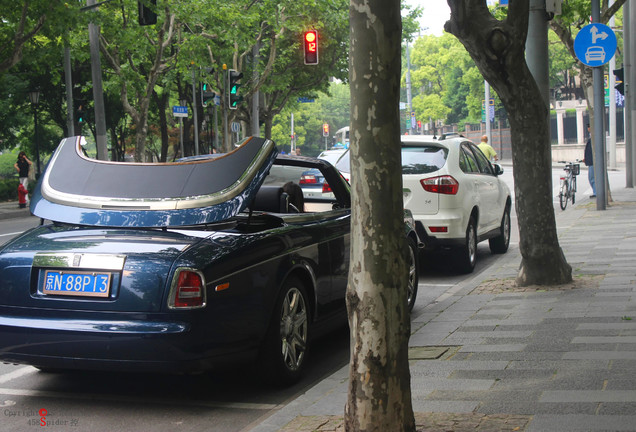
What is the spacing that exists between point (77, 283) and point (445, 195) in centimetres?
635

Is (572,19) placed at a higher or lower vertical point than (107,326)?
higher

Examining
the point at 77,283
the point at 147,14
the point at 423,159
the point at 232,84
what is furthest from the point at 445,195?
→ the point at 232,84

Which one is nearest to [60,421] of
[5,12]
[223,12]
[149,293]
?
[149,293]

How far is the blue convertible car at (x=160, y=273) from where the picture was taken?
191 inches

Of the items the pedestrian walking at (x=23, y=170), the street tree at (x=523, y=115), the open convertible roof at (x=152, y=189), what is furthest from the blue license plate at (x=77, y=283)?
the pedestrian walking at (x=23, y=170)

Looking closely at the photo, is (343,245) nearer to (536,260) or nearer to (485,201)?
(536,260)

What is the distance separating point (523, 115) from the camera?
339 inches

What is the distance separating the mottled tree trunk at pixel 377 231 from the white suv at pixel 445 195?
21.6ft

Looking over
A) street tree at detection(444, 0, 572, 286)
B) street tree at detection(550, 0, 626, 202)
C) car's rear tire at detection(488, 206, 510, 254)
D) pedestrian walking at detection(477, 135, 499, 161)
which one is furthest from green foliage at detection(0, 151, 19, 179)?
street tree at detection(444, 0, 572, 286)

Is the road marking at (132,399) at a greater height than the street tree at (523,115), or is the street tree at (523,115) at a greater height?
the street tree at (523,115)

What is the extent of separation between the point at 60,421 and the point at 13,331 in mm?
589

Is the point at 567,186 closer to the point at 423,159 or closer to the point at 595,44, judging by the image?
the point at 595,44

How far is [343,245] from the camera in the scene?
676 cm

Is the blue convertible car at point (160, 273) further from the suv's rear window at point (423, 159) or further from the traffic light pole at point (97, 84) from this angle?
the traffic light pole at point (97, 84)
